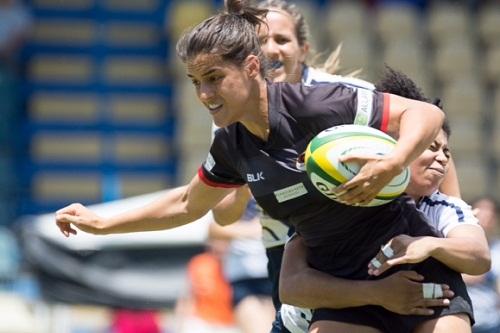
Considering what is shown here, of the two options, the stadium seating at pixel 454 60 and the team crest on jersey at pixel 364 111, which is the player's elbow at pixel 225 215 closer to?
the team crest on jersey at pixel 364 111

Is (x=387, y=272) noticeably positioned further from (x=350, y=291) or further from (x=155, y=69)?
(x=155, y=69)

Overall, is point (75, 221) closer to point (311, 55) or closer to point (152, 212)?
point (152, 212)

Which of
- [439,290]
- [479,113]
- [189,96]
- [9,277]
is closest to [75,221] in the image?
[439,290]

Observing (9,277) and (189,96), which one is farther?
(189,96)

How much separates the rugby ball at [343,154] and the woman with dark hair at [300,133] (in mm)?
112

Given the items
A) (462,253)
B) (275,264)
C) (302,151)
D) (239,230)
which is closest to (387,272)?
(462,253)

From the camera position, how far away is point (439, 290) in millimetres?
4051

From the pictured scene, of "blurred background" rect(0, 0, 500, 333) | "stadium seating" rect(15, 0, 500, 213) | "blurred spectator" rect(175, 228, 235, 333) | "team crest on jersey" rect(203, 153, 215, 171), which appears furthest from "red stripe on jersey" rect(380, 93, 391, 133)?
"stadium seating" rect(15, 0, 500, 213)

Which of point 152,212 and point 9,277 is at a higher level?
point 152,212

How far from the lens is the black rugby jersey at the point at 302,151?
13.3 feet

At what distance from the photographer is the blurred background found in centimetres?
1182

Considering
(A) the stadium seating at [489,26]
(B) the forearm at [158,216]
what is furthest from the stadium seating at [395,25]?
(B) the forearm at [158,216]

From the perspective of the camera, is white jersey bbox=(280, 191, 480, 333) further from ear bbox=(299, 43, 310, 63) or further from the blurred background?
the blurred background

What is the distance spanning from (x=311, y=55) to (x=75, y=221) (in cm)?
174
